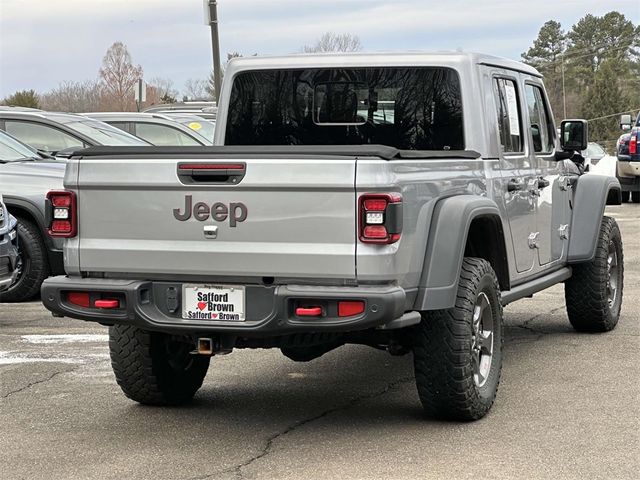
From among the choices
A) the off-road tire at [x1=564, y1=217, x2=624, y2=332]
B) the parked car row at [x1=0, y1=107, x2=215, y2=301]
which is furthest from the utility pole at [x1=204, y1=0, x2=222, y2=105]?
the off-road tire at [x1=564, y1=217, x2=624, y2=332]

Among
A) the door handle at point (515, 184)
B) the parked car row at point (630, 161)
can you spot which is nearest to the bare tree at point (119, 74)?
the parked car row at point (630, 161)

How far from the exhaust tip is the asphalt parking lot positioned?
1.48ft

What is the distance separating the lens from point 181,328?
5613 millimetres

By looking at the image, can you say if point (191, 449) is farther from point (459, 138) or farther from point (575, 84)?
point (575, 84)

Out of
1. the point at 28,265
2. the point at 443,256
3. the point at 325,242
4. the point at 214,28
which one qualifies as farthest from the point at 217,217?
the point at 214,28

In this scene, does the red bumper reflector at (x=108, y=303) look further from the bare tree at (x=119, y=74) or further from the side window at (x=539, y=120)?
the bare tree at (x=119, y=74)

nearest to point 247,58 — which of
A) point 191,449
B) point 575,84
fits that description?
point 191,449

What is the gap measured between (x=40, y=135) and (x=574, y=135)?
6.86 metres

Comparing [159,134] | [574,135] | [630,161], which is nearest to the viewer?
[574,135]

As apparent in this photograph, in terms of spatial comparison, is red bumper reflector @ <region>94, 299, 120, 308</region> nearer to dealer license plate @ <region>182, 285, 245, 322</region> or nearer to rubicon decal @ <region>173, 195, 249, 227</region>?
dealer license plate @ <region>182, 285, 245, 322</region>

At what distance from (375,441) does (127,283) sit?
4.77 feet

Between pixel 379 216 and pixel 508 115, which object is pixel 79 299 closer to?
pixel 379 216

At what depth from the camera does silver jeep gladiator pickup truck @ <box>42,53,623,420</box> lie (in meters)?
5.33

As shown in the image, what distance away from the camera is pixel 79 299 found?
19.1ft
